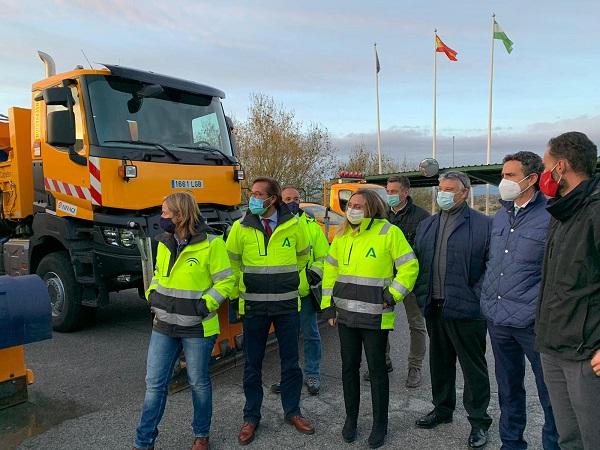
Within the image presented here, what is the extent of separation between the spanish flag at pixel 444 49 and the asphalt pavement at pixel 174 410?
2550 centimetres

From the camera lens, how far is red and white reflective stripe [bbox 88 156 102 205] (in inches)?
201

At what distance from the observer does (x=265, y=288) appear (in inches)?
138

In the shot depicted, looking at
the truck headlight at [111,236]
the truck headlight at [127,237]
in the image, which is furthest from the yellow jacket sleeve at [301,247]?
the truck headlight at [111,236]

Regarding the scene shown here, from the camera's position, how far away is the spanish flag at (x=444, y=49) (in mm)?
27641

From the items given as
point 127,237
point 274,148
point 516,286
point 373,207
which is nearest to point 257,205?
point 373,207

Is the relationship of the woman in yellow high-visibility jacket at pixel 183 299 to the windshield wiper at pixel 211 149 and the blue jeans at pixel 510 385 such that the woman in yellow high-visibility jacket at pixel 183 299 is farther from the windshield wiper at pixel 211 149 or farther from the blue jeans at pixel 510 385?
the windshield wiper at pixel 211 149

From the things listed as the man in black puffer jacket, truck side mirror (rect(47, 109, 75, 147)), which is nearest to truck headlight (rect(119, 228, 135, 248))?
truck side mirror (rect(47, 109, 75, 147))

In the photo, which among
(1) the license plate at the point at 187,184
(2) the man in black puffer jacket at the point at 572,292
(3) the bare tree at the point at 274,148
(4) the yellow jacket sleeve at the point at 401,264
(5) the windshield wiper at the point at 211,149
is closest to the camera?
Result: (2) the man in black puffer jacket at the point at 572,292

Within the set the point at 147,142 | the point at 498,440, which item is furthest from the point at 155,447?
the point at 147,142

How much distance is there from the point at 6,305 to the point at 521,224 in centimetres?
362

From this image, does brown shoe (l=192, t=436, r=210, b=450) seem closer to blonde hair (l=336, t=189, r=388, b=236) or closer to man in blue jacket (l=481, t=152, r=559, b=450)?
blonde hair (l=336, t=189, r=388, b=236)

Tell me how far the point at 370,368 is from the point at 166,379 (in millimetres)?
1332

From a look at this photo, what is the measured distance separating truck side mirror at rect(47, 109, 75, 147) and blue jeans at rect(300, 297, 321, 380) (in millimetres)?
2994

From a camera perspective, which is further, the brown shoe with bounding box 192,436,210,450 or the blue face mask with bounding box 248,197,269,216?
the blue face mask with bounding box 248,197,269,216
